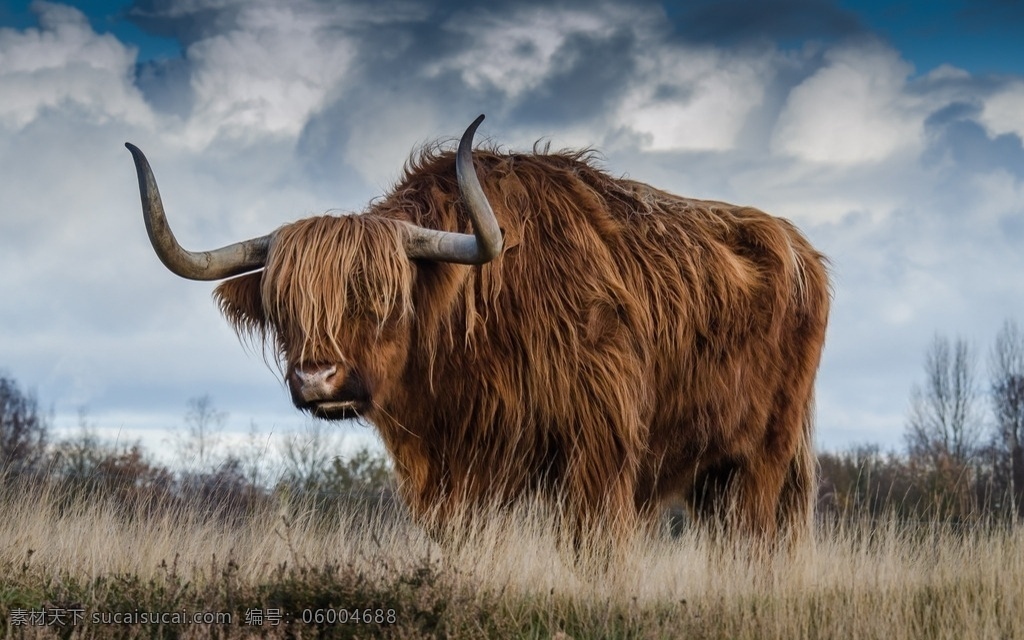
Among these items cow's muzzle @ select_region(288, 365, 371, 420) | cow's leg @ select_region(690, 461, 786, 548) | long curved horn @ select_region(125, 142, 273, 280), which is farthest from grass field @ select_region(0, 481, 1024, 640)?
long curved horn @ select_region(125, 142, 273, 280)

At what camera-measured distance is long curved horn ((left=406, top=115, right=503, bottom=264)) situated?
18.8 feet

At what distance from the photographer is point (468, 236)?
19.2 feet

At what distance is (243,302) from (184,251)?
1.30 ft

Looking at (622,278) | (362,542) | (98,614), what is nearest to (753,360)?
(622,278)

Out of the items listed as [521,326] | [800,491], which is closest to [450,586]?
[521,326]

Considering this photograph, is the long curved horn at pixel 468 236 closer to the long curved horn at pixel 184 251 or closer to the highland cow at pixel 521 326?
the highland cow at pixel 521 326

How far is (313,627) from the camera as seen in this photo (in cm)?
465

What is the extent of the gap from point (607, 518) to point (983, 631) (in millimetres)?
1838

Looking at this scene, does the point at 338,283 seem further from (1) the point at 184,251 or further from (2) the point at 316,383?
(1) the point at 184,251

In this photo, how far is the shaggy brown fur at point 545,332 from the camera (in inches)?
225

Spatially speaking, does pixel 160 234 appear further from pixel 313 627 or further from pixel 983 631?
pixel 983 631

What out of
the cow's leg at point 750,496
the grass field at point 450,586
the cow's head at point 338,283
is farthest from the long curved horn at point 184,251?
the cow's leg at point 750,496

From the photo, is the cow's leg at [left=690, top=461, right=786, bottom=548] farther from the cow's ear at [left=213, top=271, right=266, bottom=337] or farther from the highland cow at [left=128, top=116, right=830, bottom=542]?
the cow's ear at [left=213, top=271, right=266, bottom=337]

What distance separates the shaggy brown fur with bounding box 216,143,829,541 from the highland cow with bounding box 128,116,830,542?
0.04 ft
